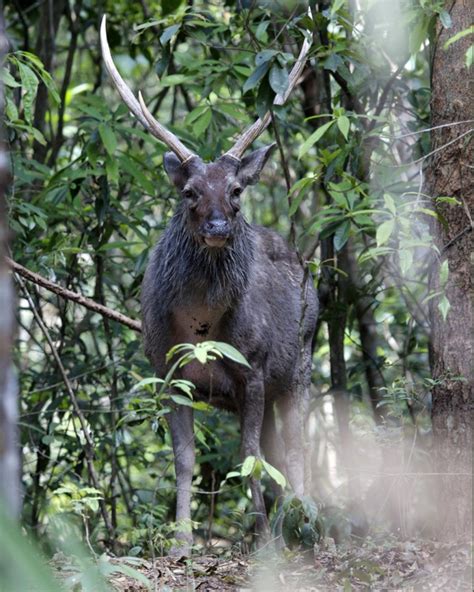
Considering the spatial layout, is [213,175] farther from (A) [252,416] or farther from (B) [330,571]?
(B) [330,571]

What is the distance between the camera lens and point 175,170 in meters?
7.81

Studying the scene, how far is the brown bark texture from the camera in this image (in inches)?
256

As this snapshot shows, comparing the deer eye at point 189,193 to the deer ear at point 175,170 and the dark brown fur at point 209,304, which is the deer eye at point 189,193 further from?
the deer ear at point 175,170

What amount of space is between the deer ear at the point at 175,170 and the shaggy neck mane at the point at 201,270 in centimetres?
23

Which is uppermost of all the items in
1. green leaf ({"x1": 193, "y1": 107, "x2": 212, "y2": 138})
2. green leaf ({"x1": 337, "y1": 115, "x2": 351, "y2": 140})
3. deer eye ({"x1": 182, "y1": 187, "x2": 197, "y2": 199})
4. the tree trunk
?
green leaf ({"x1": 193, "y1": 107, "x2": 212, "y2": 138})

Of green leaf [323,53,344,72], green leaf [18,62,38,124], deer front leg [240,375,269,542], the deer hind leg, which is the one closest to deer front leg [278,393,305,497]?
the deer hind leg

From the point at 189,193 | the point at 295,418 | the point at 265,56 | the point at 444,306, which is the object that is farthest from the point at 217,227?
the point at 295,418

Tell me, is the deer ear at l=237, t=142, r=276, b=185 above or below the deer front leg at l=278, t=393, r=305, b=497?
above

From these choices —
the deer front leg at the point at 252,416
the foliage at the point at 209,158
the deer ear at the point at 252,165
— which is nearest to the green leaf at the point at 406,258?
the foliage at the point at 209,158

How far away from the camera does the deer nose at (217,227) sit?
7.21 metres

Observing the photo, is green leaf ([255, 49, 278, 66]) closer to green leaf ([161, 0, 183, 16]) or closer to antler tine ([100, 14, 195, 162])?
antler tine ([100, 14, 195, 162])

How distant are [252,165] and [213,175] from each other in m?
0.57

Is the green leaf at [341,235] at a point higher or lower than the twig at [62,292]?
higher

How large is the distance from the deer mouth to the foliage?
0.51 m
